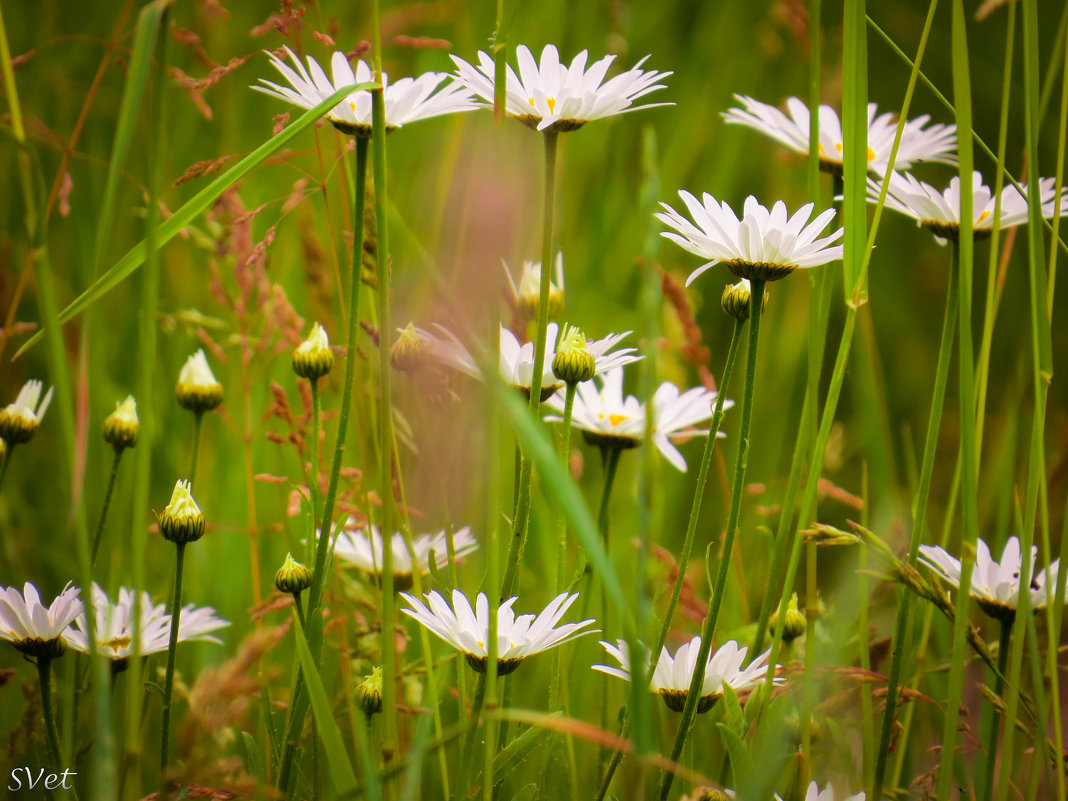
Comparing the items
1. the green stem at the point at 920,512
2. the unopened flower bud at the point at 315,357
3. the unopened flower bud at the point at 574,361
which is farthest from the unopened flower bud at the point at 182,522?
the green stem at the point at 920,512

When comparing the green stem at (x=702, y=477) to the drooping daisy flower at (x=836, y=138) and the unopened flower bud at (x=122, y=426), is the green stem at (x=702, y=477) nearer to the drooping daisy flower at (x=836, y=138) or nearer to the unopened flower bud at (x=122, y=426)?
the drooping daisy flower at (x=836, y=138)

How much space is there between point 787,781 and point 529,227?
→ 1.01m

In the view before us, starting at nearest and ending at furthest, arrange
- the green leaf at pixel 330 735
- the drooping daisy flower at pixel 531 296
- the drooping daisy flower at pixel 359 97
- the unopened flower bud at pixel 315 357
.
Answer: the green leaf at pixel 330 735, the drooping daisy flower at pixel 359 97, the unopened flower bud at pixel 315 357, the drooping daisy flower at pixel 531 296

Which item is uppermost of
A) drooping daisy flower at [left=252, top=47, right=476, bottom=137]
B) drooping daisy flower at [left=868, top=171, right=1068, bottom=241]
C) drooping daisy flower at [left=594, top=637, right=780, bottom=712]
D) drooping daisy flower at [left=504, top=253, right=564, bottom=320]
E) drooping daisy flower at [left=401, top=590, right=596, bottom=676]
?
drooping daisy flower at [left=252, top=47, right=476, bottom=137]

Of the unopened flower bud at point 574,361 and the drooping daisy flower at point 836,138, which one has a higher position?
the drooping daisy flower at point 836,138

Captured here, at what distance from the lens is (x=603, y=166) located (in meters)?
1.72

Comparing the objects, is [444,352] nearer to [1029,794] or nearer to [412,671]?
[412,671]

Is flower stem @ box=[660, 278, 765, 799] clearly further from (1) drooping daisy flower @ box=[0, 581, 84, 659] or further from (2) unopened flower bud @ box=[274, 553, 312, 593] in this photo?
(1) drooping daisy flower @ box=[0, 581, 84, 659]

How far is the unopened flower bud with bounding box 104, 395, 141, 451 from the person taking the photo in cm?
74

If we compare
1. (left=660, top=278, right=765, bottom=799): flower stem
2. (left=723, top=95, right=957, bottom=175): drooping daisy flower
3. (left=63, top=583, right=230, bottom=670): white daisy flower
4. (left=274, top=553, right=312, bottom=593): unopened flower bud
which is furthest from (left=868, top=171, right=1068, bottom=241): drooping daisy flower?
(left=63, top=583, right=230, bottom=670): white daisy flower

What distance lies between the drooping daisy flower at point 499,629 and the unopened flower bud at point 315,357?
23 centimetres

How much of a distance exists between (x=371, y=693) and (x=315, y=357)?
0.90 feet

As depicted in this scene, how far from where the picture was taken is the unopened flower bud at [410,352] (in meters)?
0.67

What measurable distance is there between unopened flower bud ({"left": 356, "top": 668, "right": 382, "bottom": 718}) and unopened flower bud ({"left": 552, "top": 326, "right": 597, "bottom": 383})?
10.1 inches
